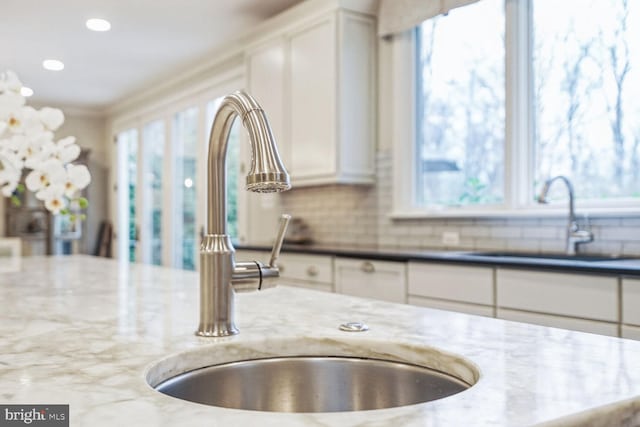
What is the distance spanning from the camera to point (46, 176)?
1.14m

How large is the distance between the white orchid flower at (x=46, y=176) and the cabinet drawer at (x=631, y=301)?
1.73 m

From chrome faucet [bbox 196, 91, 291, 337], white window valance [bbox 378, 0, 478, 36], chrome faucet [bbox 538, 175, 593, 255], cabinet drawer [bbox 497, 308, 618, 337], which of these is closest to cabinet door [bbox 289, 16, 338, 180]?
white window valance [bbox 378, 0, 478, 36]

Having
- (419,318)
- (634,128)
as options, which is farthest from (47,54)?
(419,318)

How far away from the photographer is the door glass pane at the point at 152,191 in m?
6.48

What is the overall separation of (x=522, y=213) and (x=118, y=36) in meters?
3.54

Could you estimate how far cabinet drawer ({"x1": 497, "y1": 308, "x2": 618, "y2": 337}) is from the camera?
6.45 ft

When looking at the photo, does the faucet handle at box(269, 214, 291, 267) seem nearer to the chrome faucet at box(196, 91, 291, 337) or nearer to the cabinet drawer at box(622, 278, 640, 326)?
the chrome faucet at box(196, 91, 291, 337)

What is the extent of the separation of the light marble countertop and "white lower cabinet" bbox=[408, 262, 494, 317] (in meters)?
1.16

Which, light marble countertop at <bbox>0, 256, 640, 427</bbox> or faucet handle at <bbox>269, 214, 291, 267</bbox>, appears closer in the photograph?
light marble countertop at <bbox>0, 256, 640, 427</bbox>

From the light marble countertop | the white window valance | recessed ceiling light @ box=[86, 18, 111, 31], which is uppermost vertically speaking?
recessed ceiling light @ box=[86, 18, 111, 31]

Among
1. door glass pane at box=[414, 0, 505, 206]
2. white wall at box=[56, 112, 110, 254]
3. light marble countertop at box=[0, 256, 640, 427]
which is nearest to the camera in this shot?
light marble countertop at box=[0, 256, 640, 427]

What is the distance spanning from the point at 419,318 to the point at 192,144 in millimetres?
5145

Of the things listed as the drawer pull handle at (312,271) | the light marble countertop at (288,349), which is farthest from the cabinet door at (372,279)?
the light marble countertop at (288,349)

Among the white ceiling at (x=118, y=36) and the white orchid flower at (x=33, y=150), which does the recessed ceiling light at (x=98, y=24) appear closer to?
the white ceiling at (x=118, y=36)
